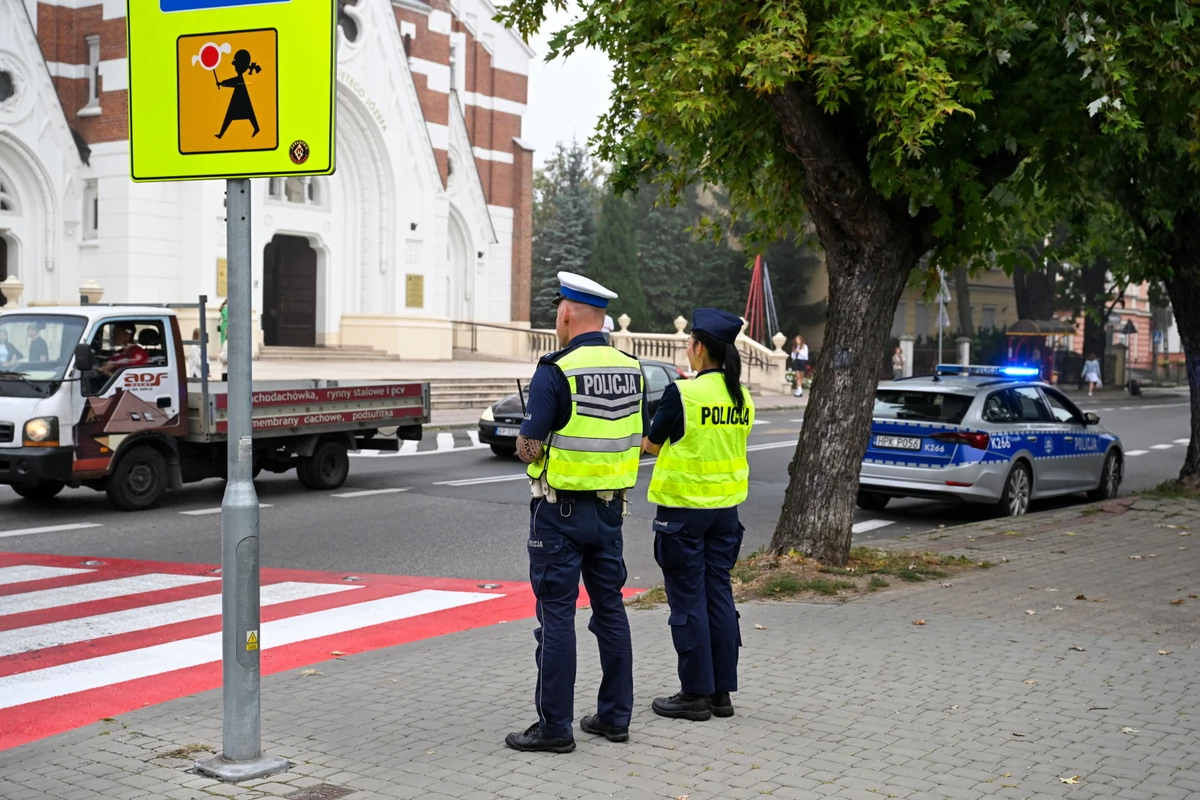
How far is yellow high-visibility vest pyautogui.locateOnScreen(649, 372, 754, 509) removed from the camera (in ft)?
19.6

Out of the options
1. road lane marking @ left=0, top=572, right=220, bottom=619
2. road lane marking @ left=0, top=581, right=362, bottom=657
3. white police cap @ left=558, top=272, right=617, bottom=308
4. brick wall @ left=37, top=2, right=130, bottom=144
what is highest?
brick wall @ left=37, top=2, right=130, bottom=144

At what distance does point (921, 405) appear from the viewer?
564 inches

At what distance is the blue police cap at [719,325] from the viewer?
602 centimetres

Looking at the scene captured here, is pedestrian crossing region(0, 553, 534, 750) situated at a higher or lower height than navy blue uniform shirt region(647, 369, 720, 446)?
lower

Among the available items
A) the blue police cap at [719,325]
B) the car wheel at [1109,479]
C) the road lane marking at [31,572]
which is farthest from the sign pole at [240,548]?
the car wheel at [1109,479]

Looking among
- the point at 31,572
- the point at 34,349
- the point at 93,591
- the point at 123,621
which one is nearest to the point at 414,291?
the point at 34,349

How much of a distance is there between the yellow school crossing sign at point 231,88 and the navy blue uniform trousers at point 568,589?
166 cm

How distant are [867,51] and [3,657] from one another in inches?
263

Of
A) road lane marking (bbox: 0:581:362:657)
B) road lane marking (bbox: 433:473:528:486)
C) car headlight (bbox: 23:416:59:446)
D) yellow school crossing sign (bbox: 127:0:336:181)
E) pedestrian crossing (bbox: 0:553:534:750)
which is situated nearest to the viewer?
yellow school crossing sign (bbox: 127:0:336:181)

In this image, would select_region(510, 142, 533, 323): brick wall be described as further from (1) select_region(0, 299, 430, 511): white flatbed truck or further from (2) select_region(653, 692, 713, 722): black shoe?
(2) select_region(653, 692, 713, 722): black shoe

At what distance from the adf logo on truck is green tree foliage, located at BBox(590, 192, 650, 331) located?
162 feet

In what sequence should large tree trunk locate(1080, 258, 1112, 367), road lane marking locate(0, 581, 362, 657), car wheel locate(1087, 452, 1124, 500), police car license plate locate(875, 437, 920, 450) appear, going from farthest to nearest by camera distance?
1. large tree trunk locate(1080, 258, 1112, 367)
2. car wheel locate(1087, 452, 1124, 500)
3. police car license plate locate(875, 437, 920, 450)
4. road lane marking locate(0, 581, 362, 657)

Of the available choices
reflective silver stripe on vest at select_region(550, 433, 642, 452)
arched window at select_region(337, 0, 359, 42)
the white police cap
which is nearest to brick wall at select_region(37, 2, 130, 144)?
arched window at select_region(337, 0, 359, 42)

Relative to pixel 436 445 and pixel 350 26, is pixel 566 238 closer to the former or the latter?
pixel 350 26
